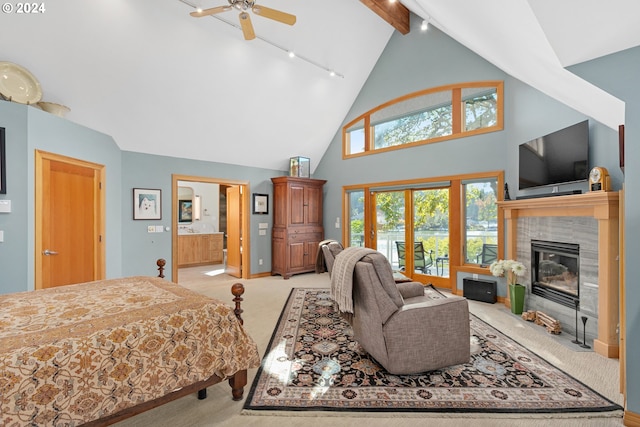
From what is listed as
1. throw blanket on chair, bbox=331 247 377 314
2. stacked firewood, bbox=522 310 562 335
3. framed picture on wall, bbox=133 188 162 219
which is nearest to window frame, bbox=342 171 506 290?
stacked firewood, bbox=522 310 562 335

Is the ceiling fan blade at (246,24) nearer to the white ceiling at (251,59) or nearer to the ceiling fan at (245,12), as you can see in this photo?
the ceiling fan at (245,12)

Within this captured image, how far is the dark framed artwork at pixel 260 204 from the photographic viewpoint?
20.6ft

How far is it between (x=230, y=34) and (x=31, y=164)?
275cm

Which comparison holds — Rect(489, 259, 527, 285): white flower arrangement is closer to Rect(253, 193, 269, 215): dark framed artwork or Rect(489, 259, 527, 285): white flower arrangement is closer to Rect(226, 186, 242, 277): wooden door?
Rect(253, 193, 269, 215): dark framed artwork

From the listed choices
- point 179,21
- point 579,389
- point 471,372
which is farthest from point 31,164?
point 579,389

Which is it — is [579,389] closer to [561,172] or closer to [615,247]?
[615,247]

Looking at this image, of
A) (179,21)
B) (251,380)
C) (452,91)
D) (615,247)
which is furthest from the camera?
(452,91)

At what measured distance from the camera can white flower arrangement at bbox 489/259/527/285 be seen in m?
3.76

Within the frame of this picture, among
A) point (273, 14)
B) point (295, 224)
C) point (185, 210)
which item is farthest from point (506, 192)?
point (185, 210)

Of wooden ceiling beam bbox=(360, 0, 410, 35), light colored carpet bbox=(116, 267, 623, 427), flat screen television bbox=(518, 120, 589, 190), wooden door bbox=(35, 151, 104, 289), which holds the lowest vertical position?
light colored carpet bbox=(116, 267, 623, 427)

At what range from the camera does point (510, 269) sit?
153 inches

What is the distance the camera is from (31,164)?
2955mm

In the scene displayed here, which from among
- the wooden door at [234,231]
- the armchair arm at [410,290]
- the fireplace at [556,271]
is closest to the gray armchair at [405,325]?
the armchair arm at [410,290]

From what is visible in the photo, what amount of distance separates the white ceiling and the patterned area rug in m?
2.12
